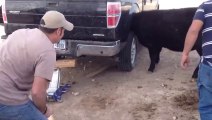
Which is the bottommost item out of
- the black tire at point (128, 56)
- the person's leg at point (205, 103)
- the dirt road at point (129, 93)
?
the dirt road at point (129, 93)

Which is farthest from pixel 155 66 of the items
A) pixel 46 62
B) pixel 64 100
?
pixel 46 62

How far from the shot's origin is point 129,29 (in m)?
7.06

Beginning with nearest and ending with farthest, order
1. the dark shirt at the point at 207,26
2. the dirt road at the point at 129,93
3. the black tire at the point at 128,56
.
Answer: the dark shirt at the point at 207,26, the dirt road at the point at 129,93, the black tire at the point at 128,56

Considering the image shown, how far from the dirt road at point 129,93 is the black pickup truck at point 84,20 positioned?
713 millimetres

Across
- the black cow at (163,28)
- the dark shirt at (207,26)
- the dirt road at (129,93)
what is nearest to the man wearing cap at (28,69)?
the dark shirt at (207,26)

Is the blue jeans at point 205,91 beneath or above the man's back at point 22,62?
beneath

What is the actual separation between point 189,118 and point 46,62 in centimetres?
287

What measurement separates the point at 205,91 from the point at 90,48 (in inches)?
112

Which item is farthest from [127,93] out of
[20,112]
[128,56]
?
[20,112]

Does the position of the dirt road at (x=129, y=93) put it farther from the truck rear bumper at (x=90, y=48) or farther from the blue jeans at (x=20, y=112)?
the blue jeans at (x=20, y=112)

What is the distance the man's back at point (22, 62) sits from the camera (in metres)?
3.02

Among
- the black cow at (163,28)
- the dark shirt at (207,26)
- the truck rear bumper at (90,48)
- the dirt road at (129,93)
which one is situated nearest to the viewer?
the dark shirt at (207,26)

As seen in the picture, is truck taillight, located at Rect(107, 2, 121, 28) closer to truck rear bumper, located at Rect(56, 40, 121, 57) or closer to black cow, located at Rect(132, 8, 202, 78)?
truck rear bumper, located at Rect(56, 40, 121, 57)

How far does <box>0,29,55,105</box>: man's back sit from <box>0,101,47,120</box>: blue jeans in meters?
0.04
